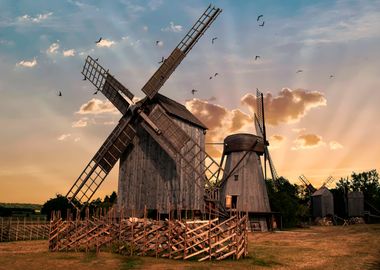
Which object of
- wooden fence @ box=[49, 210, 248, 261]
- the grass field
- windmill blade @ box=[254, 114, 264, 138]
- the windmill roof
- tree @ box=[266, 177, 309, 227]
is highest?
windmill blade @ box=[254, 114, 264, 138]

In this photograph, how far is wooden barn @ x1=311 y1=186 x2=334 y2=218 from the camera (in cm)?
5503

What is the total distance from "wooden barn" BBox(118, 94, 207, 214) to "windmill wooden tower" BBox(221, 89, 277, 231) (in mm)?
10257

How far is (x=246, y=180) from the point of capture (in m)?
36.1

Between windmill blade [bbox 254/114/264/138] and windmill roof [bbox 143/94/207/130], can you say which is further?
windmill blade [bbox 254/114/264/138]

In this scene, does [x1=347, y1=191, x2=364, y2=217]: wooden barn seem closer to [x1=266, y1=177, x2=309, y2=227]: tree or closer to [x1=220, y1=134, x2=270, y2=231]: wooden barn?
[x1=266, y1=177, x2=309, y2=227]: tree

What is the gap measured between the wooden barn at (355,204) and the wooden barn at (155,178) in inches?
1501

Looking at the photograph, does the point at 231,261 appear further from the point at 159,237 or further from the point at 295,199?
the point at 295,199

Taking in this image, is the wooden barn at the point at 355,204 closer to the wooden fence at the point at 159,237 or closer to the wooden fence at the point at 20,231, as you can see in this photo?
the wooden fence at the point at 20,231

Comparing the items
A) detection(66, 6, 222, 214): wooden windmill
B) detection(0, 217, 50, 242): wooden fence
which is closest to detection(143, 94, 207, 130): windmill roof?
detection(66, 6, 222, 214): wooden windmill

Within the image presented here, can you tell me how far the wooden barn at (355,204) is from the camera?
2215 inches

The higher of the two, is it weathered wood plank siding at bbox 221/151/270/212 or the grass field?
weathered wood plank siding at bbox 221/151/270/212

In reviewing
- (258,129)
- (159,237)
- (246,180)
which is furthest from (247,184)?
(159,237)

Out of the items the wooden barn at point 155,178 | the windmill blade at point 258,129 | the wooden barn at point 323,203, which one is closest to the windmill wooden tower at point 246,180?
the windmill blade at point 258,129

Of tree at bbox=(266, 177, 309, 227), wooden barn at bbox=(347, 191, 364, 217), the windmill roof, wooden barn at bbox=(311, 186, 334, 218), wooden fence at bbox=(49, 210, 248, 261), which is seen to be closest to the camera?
wooden fence at bbox=(49, 210, 248, 261)
